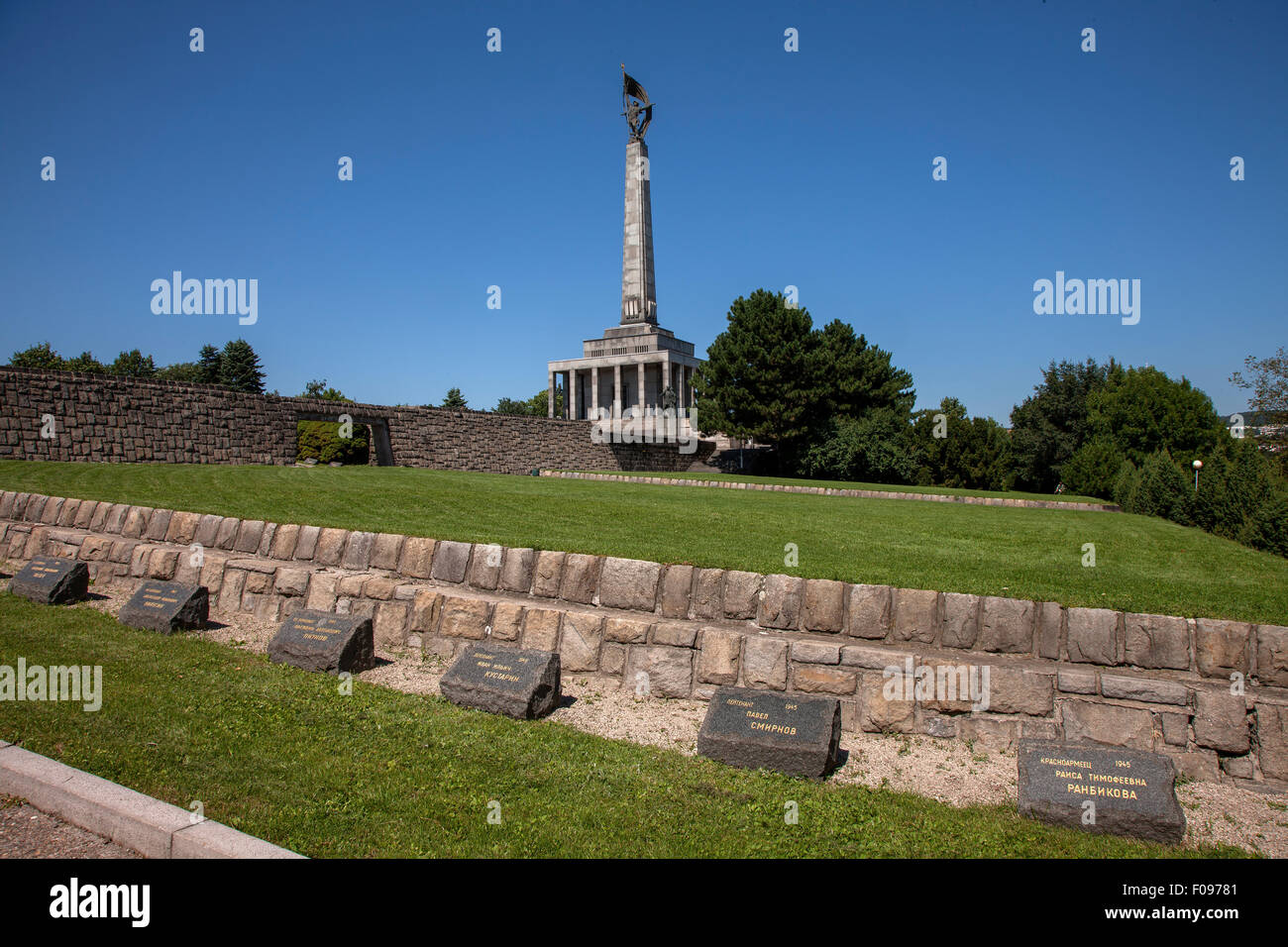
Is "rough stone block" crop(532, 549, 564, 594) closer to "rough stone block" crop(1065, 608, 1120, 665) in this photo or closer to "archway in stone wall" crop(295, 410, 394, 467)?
"rough stone block" crop(1065, 608, 1120, 665)

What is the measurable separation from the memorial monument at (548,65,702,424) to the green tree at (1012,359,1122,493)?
21347 mm

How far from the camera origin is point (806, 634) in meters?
6.82

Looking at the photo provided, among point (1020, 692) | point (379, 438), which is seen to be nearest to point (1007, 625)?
point (1020, 692)

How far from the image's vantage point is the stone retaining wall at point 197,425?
19.4m

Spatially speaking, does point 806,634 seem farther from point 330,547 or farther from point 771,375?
point 771,375

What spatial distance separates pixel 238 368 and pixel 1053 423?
198ft

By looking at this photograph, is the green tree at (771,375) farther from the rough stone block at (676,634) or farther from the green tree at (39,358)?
the green tree at (39,358)

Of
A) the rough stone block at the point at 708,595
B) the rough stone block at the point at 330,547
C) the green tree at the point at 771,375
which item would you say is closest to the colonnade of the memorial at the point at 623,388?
the green tree at the point at 771,375

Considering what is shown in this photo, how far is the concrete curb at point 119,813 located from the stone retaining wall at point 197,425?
19.2m

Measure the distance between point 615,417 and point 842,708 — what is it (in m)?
45.7

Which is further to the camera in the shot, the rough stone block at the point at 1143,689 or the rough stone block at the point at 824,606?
the rough stone block at the point at 824,606
